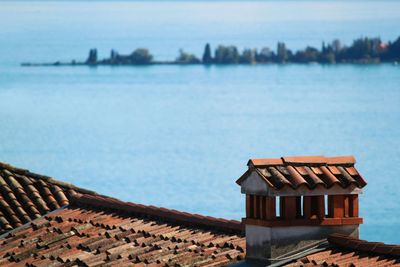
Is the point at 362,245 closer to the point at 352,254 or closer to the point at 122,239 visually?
the point at 352,254

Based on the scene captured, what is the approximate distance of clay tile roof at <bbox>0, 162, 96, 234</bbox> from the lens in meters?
17.2

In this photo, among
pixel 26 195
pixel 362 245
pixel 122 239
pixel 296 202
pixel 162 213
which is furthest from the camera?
pixel 26 195

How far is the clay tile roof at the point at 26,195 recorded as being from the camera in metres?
17.2

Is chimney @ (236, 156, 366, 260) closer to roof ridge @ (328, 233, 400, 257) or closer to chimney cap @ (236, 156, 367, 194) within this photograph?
chimney cap @ (236, 156, 367, 194)

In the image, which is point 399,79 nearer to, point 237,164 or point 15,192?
point 237,164

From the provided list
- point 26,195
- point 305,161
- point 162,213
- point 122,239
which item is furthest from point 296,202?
point 26,195

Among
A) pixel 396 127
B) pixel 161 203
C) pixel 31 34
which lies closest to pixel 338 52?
pixel 31 34

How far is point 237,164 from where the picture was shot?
81250 mm

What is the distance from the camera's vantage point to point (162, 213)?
47.9ft

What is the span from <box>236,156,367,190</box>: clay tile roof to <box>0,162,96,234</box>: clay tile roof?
18.9 feet

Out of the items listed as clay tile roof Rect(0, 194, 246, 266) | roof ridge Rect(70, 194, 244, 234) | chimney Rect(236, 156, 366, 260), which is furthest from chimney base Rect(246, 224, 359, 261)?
roof ridge Rect(70, 194, 244, 234)

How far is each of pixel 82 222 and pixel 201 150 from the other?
77.3 meters

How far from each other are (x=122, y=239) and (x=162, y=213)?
71 cm

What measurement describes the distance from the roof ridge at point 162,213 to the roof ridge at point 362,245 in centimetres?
184
